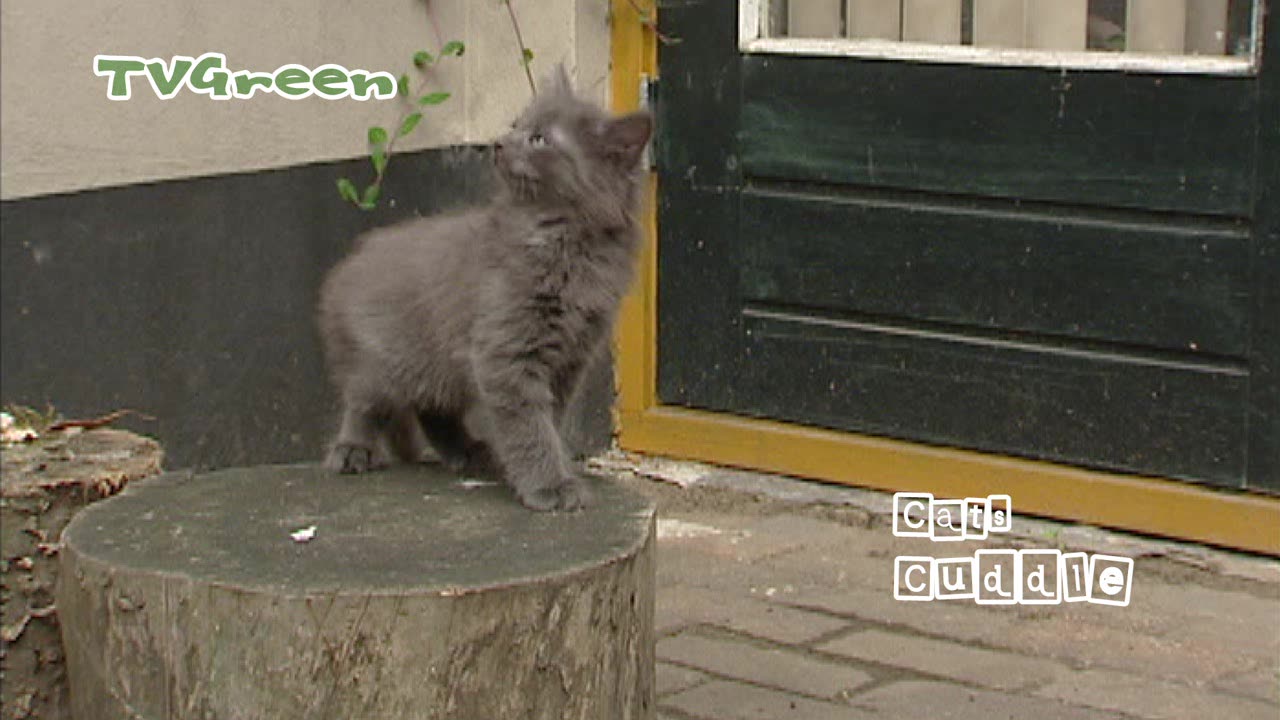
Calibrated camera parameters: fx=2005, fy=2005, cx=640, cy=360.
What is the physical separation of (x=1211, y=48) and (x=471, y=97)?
6.40ft

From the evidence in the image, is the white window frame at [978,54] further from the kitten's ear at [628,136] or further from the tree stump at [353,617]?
the tree stump at [353,617]

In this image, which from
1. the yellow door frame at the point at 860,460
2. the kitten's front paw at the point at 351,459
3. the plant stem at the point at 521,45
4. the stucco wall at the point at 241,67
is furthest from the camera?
the plant stem at the point at 521,45

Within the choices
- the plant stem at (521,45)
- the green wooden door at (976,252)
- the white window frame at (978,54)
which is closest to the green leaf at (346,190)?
the plant stem at (521,45)

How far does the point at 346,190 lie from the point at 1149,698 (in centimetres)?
233

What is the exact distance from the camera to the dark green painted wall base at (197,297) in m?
4.35

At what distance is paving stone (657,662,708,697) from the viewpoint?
417 centimetres

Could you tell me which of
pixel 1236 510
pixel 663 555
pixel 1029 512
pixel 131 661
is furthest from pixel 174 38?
pixel 1236 510

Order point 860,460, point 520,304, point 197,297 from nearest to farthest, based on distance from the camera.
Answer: point 520,304 → point 197,297 → point 860,460

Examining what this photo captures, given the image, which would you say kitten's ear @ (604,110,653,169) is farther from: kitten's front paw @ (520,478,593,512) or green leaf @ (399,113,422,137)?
green leaf @ (399,113,422,137)

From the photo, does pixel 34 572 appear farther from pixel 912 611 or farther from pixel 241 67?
pixel 912 611

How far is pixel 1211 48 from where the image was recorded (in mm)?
4742

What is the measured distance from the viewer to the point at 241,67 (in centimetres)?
479

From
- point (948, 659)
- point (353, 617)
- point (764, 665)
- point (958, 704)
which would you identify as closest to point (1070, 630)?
point (948, 659)

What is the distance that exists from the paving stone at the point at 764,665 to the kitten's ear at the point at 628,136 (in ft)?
4.07
